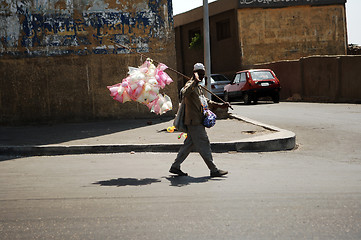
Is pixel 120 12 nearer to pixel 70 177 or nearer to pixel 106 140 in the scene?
pixel 106 140

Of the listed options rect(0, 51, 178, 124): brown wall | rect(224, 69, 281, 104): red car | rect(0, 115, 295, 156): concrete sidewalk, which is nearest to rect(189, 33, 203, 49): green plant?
rect(224, 69, 281, 104): red car

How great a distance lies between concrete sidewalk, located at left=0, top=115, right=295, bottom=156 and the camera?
10172 mm

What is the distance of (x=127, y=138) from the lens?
11.5 metres

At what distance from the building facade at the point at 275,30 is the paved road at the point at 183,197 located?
2649cm

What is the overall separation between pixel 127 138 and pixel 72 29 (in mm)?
5476

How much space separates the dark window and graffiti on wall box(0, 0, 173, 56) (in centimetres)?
2220

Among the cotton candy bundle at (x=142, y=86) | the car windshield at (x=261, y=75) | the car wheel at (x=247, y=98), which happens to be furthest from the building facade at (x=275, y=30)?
the cotton candy bundle at (x=142, y=86)

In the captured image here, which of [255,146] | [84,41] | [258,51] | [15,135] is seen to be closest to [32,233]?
[255,146]

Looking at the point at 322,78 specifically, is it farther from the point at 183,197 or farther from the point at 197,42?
the point at 183,197

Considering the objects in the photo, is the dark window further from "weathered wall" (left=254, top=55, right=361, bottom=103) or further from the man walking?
the man walking

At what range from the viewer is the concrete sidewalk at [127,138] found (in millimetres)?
10172

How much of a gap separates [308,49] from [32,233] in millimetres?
34137

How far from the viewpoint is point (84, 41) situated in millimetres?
15578

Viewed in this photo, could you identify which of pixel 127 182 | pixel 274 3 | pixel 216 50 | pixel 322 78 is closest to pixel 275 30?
pixel 274 3
